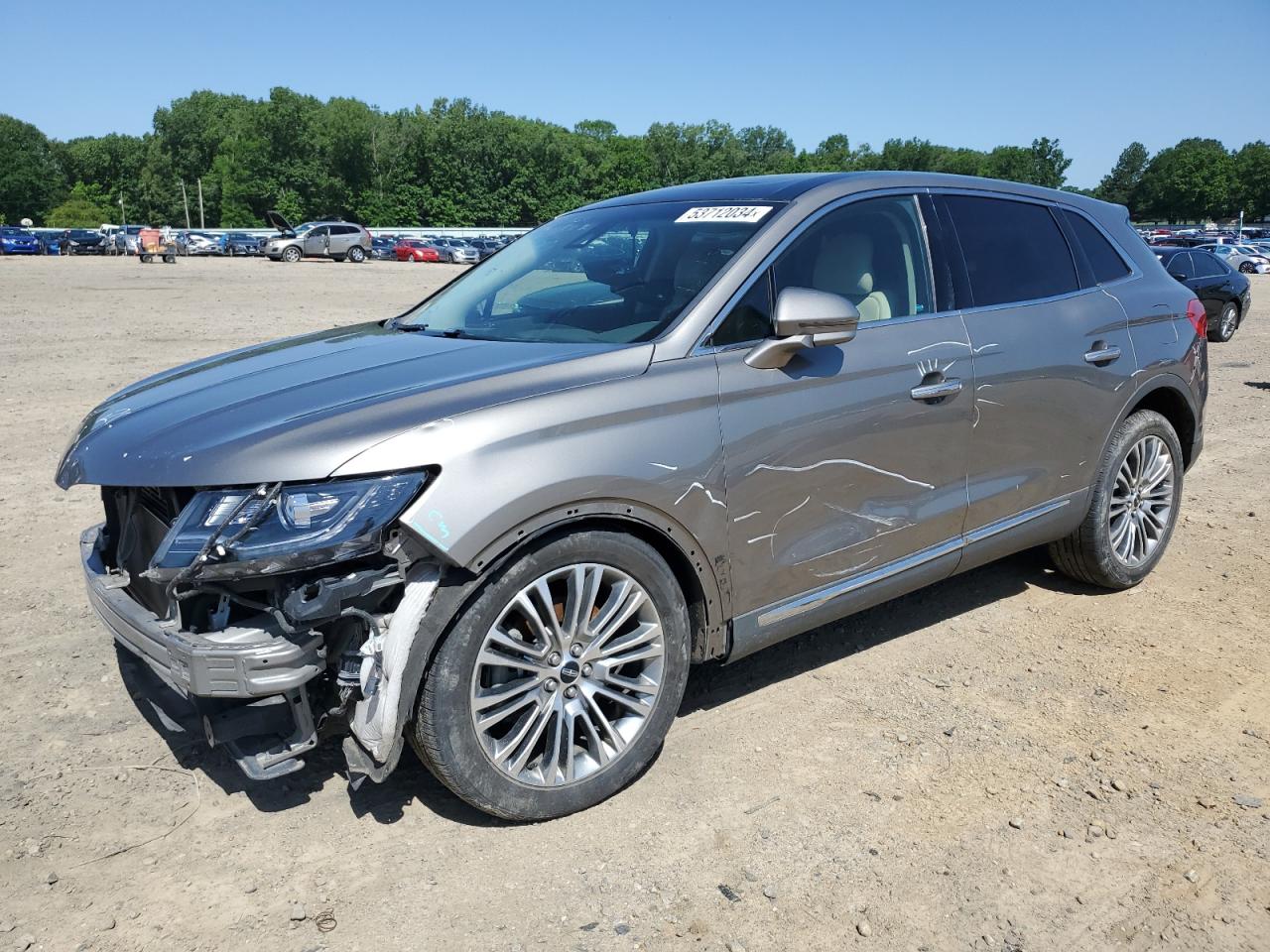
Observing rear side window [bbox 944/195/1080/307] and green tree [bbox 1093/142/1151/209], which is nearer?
rear side window [bbox 944/195/1080/307]

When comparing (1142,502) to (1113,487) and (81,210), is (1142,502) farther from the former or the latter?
(81,210)

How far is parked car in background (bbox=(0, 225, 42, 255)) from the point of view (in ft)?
183

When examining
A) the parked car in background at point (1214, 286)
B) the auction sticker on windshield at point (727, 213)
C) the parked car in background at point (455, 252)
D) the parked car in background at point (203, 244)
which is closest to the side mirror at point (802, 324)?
the auction sticker on windshield at point (727, 213)

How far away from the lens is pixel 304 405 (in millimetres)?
2912

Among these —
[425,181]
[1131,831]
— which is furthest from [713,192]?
[425,181]

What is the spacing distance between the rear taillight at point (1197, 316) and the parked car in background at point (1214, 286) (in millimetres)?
13694

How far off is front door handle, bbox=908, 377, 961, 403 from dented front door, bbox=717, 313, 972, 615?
0.4 inches

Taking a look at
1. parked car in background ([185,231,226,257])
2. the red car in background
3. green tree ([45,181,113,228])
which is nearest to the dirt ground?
the red car in background

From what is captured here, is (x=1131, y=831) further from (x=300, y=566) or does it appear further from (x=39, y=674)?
(x=39, y=674)

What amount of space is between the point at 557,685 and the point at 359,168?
4486 inches

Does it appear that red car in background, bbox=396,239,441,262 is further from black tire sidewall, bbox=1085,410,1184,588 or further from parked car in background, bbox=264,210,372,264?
black tire sidewall, bbox=1085,410,1184,588

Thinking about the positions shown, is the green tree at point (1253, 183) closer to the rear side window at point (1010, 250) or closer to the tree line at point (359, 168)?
the tree line at point (359, 168)

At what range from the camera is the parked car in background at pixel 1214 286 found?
17500 millimetres

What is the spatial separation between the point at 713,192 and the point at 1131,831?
2662 millimetres
